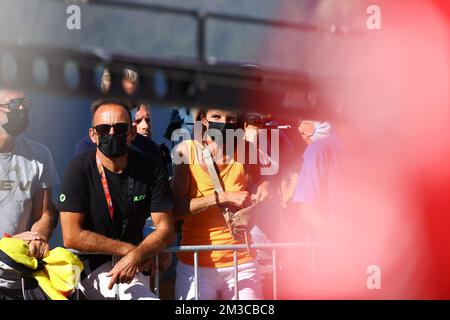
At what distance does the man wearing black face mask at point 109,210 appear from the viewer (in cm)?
387

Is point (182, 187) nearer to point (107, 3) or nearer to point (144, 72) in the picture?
point (107, 3)

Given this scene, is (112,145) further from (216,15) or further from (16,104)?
(216,15)

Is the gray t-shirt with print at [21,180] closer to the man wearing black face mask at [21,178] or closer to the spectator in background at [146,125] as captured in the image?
the man wearing black face mask at [21,178]

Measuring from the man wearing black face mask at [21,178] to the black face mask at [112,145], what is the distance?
1.21 ft

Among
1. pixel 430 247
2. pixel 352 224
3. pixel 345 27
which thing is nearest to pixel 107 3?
pixel 345 27

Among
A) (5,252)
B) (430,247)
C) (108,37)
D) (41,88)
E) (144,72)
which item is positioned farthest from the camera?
(430,247)

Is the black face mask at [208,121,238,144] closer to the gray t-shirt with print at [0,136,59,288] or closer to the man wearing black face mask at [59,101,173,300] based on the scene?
the man wearing black face mask at [59,101,173,300]

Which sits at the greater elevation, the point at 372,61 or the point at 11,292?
the point at 372,61

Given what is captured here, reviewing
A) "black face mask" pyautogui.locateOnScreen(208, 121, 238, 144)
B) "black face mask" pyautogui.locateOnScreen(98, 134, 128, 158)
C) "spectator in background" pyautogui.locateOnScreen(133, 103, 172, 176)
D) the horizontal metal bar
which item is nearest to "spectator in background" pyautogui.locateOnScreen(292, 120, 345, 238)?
"black face mask" pyautogui.locateOnScreen(208, 121, 238, 144)

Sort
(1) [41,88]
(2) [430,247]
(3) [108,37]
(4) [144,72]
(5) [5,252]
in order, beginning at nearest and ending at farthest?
(1) [41,88] < (4) [144,72] < (5) [5,252] < (3) [108,37] < (2) [430,247]

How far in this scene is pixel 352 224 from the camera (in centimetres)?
433

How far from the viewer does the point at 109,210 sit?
153 inches

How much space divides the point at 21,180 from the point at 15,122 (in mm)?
265

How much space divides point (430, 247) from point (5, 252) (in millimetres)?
2036
